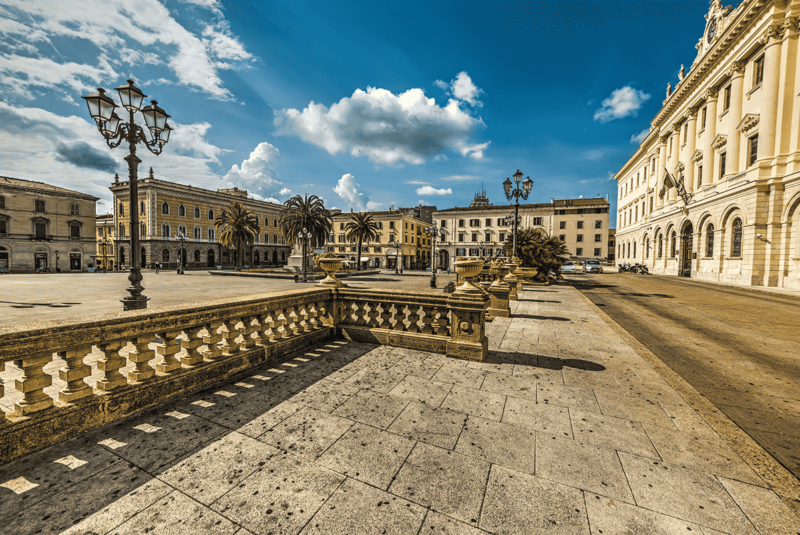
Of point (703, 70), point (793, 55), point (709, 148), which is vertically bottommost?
point (709, 148)

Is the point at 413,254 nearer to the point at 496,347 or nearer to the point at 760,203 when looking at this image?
the point at 760,203

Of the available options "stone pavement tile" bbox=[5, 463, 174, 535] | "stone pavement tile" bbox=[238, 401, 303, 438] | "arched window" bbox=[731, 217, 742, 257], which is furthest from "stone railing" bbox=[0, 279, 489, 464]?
"arched window" bbox=[731, 217, 742, 257]

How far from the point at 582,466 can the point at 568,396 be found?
1567 mm

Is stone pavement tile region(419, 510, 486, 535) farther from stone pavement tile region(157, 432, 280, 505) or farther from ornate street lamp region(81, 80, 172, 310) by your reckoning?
ornate street lamp region(81, 80, 172, 310)

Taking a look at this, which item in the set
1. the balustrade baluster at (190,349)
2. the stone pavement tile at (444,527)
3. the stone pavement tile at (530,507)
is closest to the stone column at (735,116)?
the stone pavement tile at (530,507)

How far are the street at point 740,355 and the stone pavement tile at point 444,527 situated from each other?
10.3 ft

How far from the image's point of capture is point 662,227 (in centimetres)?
3703

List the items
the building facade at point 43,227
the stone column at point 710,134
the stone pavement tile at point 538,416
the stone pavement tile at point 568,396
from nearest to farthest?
1. the stone pavement tile at point 538,416
2. the stone pavement tile at point 568,396
3. the stone column at point 710,134
4. the building facade at point 43,227

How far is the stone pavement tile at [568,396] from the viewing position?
390cm

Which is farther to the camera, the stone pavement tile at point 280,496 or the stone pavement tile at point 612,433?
the stone pavement tile at point 612,433

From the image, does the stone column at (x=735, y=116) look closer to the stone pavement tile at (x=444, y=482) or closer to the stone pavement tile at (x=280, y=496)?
the stone pavement tile at (x=444, y=482)

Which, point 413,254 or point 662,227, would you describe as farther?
point 413,254

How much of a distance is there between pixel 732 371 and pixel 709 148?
34.3m

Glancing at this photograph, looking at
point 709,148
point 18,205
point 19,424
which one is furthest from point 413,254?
point 19,424
